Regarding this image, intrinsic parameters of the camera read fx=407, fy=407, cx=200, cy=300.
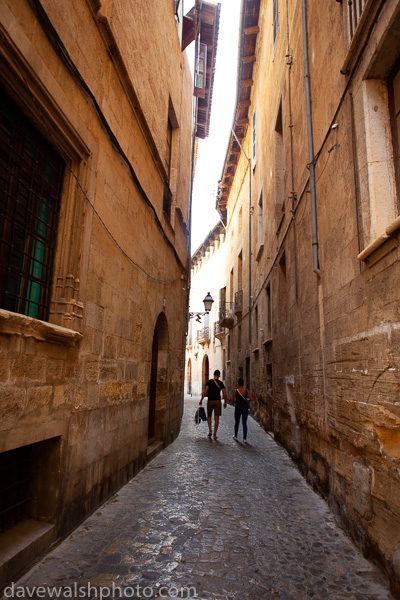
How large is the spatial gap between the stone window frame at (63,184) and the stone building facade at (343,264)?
2.47m

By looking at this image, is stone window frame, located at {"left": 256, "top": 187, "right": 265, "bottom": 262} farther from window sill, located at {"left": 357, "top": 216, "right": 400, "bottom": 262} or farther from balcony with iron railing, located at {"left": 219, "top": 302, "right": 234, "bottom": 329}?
window sill, located at {"left": 357, "top": 216, "right": 400, "bottom": 262}

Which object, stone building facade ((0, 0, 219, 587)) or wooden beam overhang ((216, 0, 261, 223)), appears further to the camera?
wooden beam overhang ((216, 0, 261, 223))

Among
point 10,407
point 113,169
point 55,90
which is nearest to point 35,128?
point 55,90

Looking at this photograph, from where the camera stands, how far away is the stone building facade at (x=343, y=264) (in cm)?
294

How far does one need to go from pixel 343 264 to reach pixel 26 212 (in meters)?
2.90

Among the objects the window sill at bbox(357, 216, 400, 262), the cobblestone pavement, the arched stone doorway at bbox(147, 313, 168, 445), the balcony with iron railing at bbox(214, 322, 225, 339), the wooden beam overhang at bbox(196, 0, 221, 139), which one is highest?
the wooden beam overhang at bbox(196, 0, 221, 139)

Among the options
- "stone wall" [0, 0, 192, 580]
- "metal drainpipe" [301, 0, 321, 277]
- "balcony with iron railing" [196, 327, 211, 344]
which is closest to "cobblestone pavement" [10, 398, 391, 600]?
"stone wall" [0, 0, 192, 580]

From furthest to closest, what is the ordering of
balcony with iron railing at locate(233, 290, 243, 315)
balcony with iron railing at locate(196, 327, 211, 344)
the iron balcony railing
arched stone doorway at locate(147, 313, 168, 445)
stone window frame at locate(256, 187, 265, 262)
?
balcony with iron railing at locate(196, 327, 211, 344), balcony with iron railing at locate(233, 290, 243, 315), stone window frame at locate(256, 187, 265, 262), arched stone doorway at locate(147, 313, 168, 445), the iron balcony railing

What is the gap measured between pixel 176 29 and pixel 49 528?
9.89 metres

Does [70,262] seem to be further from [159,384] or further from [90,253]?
[159,384]

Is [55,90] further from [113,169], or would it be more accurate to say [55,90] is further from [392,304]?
[392,304]

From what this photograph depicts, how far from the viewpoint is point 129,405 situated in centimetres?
530

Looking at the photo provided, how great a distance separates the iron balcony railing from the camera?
11.9 ft

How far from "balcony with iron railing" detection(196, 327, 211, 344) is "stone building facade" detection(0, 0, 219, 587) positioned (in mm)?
23848
